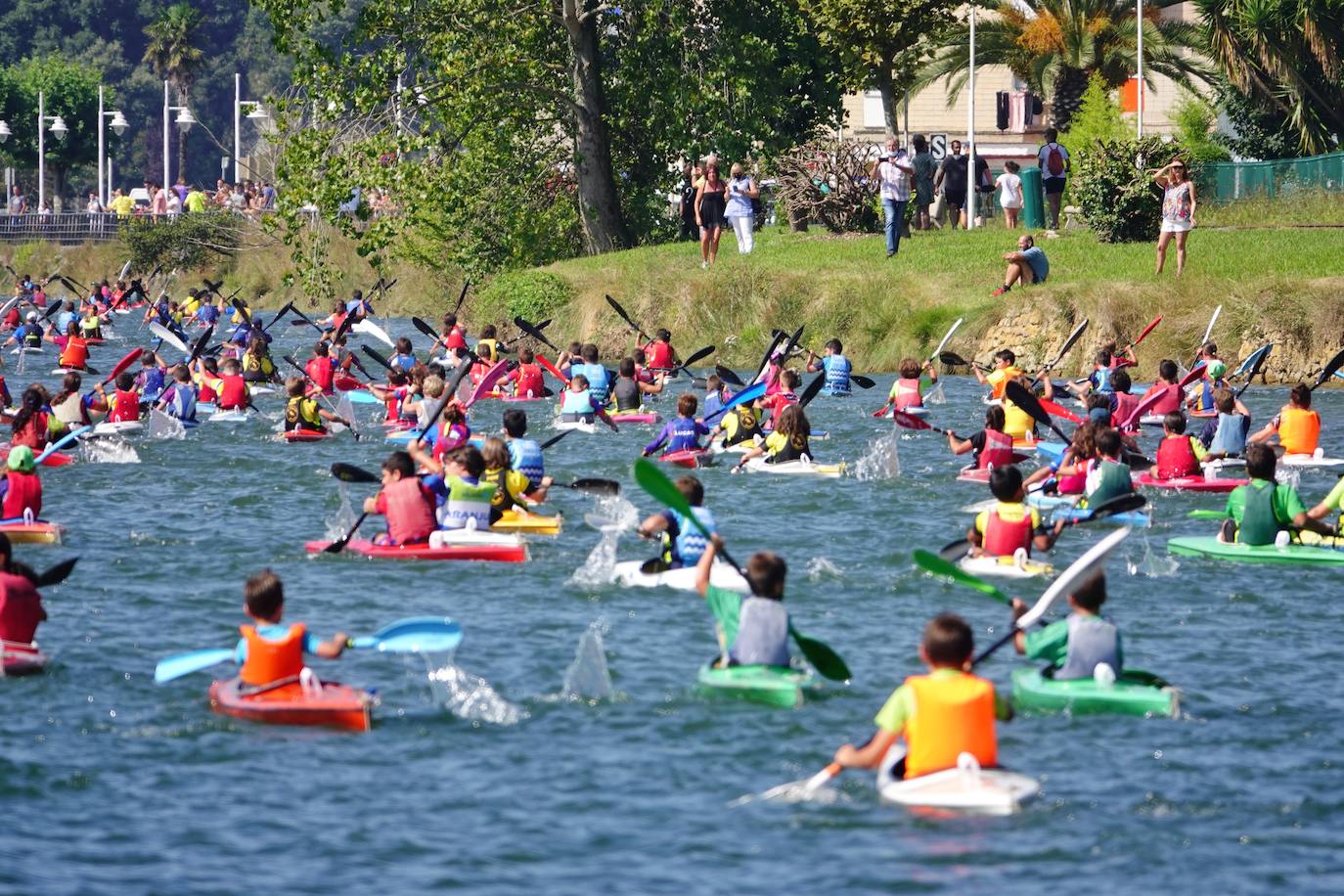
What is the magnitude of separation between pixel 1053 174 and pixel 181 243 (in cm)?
3380

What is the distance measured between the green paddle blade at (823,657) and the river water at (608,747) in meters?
0.37

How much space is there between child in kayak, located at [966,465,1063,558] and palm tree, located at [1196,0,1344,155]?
Answer: 2784cm

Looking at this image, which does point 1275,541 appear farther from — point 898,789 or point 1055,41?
point 1055,41

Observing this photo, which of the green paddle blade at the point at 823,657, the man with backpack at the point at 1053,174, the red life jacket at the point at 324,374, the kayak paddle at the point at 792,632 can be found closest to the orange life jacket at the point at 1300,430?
the kayak paddle at the point at 792,632

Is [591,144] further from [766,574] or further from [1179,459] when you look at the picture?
[766,574]

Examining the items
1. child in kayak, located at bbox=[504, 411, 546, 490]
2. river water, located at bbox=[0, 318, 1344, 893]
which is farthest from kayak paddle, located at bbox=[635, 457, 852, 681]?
child in kayak, located at bbox=[504, 411, 546, 490]

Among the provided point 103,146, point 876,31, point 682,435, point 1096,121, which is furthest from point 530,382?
point 103,146

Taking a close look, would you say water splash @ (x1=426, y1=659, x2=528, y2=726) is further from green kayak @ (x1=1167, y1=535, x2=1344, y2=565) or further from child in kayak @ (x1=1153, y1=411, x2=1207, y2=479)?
child in kayak @ (x1=1153, y1=411, x2=1207, y2=479)

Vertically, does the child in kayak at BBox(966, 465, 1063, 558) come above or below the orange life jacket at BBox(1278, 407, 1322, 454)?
below

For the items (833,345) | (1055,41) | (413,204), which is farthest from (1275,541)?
(1055,41)

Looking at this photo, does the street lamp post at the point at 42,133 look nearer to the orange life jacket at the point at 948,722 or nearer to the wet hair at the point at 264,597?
the wet hair at the point at 264,597

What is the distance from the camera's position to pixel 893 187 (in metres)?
37.3

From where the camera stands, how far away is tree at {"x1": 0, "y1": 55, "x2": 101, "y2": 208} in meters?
85.0

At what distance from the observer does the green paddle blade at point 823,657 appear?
12734mm
